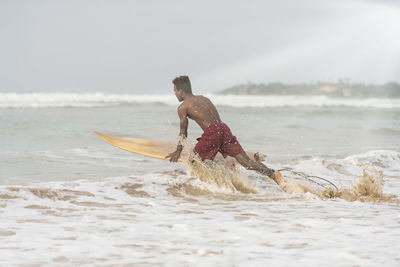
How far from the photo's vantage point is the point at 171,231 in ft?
11.3

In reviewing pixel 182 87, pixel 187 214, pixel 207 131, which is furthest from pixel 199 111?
pixel 187 214

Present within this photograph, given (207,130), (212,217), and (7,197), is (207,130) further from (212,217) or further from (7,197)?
(7,197)

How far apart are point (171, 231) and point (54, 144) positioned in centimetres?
749

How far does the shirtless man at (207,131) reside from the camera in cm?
558

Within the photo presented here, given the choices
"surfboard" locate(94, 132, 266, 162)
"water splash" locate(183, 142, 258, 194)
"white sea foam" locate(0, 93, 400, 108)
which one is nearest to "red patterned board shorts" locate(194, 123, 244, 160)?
"water splash" locate(183, 142, 258, 194)

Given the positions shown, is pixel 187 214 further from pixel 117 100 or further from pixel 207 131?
pixel 117 100

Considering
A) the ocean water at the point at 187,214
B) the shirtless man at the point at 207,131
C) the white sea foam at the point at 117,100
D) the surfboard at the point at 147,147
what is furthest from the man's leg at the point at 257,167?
the white sea foam at the point at 117,100

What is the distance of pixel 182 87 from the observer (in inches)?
224

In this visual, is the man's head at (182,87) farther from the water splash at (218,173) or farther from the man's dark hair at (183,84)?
the water splash at (218,173)

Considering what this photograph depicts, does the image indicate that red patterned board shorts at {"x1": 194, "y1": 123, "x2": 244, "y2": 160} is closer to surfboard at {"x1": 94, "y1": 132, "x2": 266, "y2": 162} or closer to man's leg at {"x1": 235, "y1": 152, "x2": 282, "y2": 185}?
man's leg at {"x1": 235, "y1": 152, "x2": 282, "y2": 185}

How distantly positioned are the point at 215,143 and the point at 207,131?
164mm

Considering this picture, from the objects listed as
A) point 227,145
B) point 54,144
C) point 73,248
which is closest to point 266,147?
point 54,144

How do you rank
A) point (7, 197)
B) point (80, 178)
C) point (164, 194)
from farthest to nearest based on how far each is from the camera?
point (80, 178) → point (164, 194) → point (7, 197)

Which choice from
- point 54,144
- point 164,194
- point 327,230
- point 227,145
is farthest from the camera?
point 54,144
